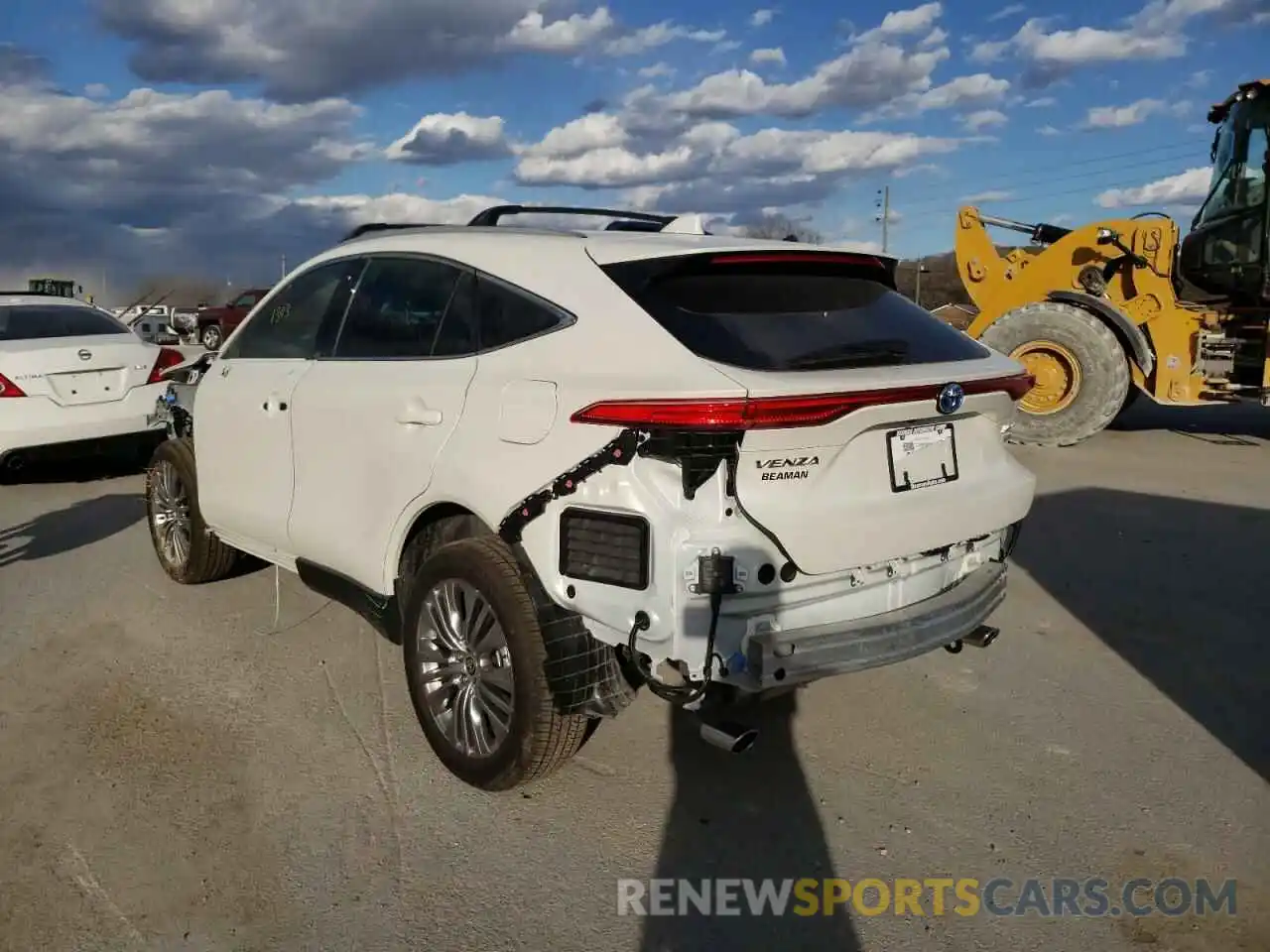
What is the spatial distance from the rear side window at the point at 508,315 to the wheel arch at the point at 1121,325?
29.9 feet

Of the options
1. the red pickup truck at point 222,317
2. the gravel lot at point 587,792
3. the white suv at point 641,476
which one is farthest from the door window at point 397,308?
the red pickup truck at point 222,317

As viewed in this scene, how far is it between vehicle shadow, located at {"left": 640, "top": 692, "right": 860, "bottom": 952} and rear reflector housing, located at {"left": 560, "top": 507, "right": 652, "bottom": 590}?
0.93 metres

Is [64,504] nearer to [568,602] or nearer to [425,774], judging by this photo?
[425,774]

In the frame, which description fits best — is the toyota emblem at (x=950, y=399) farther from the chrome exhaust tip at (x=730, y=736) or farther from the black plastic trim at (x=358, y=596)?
the black plastic trim at (x=358, y=596)

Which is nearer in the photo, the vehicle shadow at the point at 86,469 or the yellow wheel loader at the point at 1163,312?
the vehicle shadow at the point at 86,469

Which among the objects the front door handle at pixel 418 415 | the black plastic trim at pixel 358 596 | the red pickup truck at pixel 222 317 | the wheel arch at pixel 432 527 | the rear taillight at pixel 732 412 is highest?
the red pickup truck at pixel 222 317

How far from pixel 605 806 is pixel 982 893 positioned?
1.22 m

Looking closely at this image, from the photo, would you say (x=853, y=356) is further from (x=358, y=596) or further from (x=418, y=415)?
(x=358, y=596)

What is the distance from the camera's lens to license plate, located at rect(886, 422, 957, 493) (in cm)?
324

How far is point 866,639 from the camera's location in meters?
3.18

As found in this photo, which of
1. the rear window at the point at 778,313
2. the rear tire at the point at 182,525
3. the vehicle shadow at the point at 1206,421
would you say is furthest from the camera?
the vehicle shadow at the point at 1206,421

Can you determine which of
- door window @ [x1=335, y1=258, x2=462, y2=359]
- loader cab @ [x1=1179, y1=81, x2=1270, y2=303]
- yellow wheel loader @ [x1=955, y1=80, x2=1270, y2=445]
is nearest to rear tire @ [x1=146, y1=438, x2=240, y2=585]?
door window @ [x1=335, y1=258, x2=462, y2=359]

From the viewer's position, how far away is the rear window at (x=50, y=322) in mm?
8508

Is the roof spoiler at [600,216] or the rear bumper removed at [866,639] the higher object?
the roof spoiler at [600,216]
